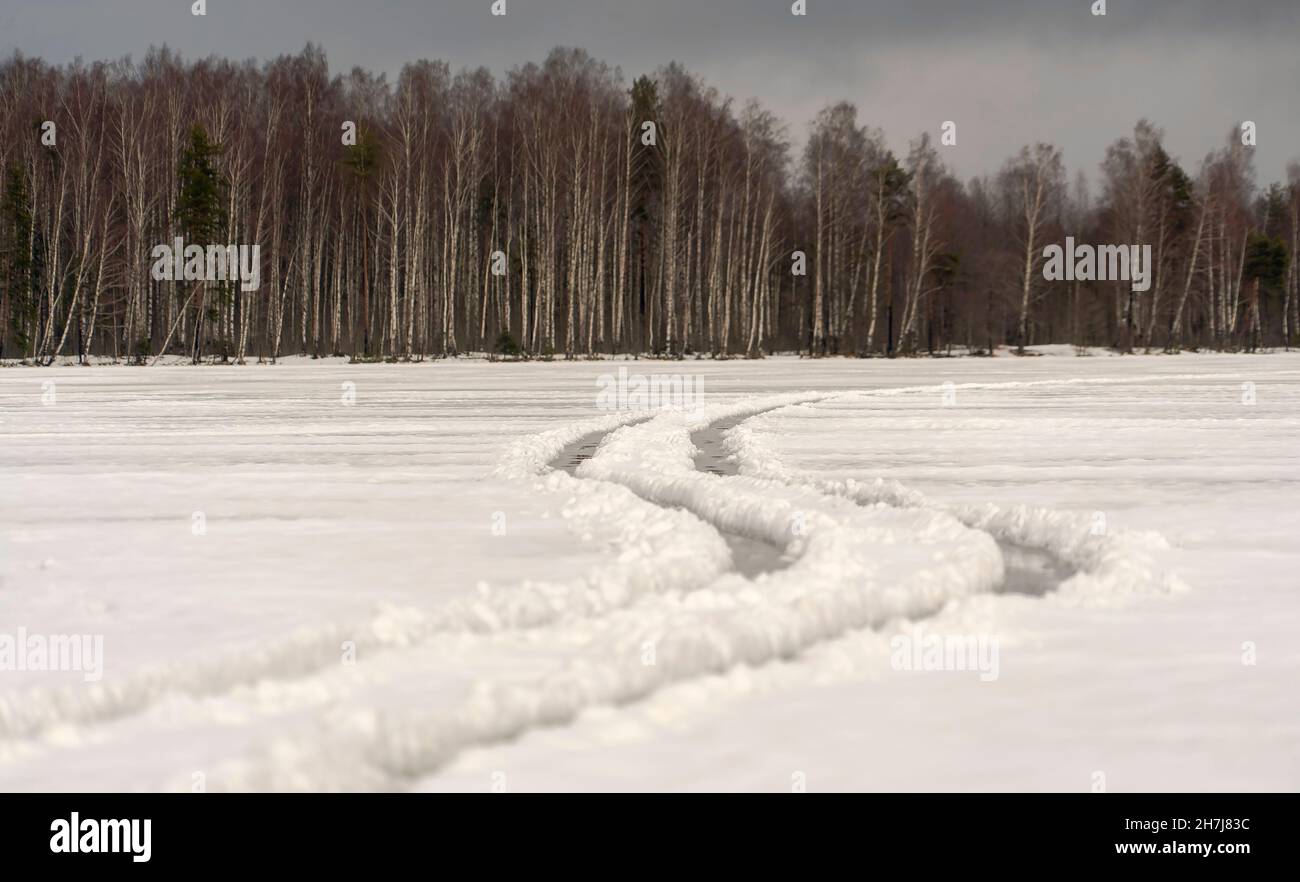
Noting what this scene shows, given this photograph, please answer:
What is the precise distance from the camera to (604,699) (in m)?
3.79

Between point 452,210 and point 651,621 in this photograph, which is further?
point 452,210

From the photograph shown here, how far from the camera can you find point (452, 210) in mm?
43906

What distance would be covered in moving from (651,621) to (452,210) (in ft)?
135

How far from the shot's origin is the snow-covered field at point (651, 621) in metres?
3.32

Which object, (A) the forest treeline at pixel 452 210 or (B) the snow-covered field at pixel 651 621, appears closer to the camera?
(B) the snow-covered field at pixel 651 621

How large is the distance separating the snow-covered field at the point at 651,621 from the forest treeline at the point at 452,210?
3043cm

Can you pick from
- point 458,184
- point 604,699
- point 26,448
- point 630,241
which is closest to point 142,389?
point 26,448

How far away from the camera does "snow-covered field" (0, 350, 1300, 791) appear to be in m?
3.32

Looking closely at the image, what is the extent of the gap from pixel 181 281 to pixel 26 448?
32055 mm

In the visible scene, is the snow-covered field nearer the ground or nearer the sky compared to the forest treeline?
nearer the ground

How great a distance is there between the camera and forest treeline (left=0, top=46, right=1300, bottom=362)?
41000 millimetres

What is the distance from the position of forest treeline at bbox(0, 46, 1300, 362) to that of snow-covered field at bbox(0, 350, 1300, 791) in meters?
30.4

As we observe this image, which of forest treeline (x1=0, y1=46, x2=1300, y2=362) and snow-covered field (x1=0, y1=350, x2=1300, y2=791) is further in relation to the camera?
forest treeline (x1=0, y1=46, x2=1300, y2=362)
